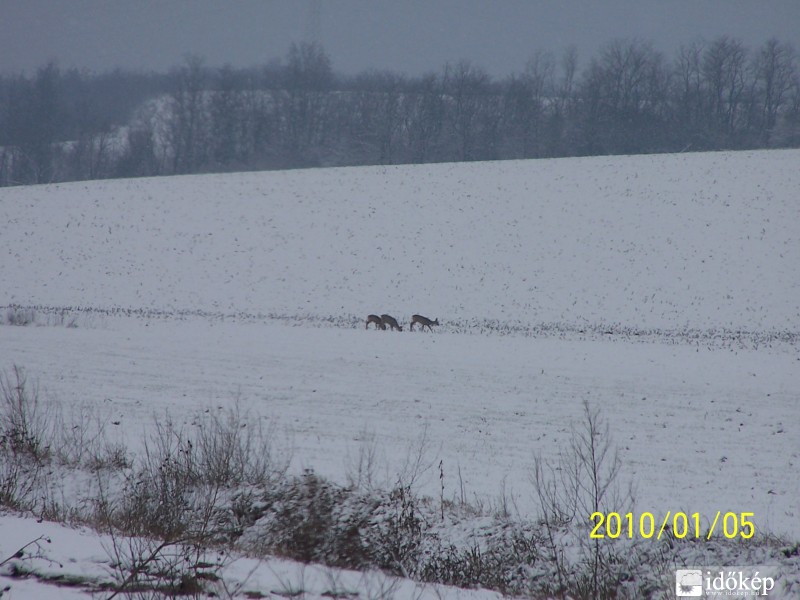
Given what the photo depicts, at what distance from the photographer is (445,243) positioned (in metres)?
37.1

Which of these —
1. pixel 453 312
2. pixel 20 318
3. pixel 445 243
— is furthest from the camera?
pixel 445 243

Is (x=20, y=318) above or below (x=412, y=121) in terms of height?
below

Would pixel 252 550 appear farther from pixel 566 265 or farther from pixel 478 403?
pixel 566 265

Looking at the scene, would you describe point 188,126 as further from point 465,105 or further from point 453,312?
point 453,312

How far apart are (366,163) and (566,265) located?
40472mm

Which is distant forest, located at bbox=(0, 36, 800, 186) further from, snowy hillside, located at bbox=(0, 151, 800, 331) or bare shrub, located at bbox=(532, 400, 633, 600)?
bare shrub, located at bbox=(532, 400, 633, 600)

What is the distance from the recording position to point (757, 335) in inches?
945

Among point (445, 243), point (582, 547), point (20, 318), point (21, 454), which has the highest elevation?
point (445, 243)

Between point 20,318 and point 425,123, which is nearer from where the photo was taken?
point 20,318

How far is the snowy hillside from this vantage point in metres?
29.9

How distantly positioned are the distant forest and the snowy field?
2086cm

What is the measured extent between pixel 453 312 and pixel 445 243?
8854 mm

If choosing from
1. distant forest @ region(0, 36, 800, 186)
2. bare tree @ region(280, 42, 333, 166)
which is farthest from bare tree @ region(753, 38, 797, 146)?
bare tree @ region(280, 42, 333, 166)

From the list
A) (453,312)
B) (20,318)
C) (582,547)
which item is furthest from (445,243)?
(582,547)
